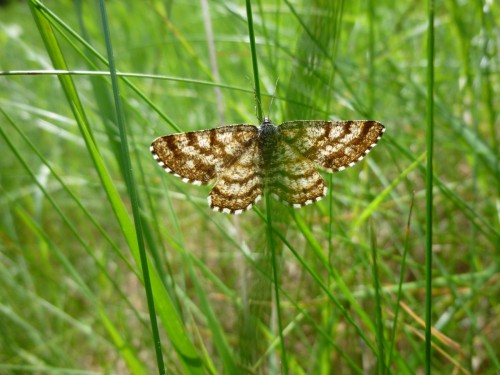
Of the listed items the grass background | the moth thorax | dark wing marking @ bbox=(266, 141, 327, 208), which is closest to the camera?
the grass background

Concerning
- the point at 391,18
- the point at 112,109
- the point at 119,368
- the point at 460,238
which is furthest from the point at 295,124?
the point at 391,18

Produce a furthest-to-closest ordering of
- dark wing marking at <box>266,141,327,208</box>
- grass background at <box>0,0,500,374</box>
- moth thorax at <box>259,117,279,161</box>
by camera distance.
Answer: moth thorax at <box>259,117,279,161</box> < dark wing marking at <box>266,141,327,208</box> < grass background at <box>0,0,500,374</box>

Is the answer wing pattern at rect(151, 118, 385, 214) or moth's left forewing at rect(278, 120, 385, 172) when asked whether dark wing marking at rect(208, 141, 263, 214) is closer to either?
wing pattern at rect(151, 118, 385, 214)

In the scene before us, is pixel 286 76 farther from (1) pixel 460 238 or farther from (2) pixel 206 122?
(1) pixel 460 238

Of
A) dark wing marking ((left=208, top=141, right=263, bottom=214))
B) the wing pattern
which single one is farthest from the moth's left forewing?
dark wing marking ((left=208, top=141, right=263, bottom=214))

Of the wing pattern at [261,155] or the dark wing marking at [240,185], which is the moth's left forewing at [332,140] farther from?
the dark wing marking at [240,185]

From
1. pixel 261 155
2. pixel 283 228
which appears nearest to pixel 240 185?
pixel 261 155

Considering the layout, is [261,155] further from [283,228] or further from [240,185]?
[283,228]
